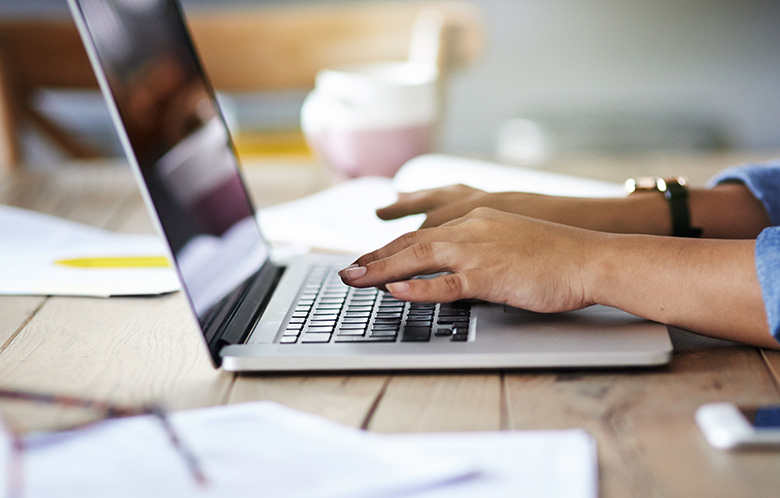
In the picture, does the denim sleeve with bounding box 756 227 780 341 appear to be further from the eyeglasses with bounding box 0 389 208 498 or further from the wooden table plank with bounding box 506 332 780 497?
the eyeglasses with bounding box 0 389 208 498

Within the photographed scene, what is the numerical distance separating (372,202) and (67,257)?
33 cm

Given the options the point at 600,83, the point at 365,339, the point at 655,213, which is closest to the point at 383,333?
the point at 365,339

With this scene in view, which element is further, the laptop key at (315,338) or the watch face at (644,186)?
the watch face at (644,186)

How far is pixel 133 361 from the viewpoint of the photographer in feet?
1.89

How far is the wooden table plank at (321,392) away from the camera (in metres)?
0.48

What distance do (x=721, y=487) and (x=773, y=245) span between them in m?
0.21

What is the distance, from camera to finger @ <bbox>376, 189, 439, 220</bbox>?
0.73 meters

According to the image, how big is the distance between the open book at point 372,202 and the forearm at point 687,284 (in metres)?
0.29

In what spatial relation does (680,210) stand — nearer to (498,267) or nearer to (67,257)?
(498,267)

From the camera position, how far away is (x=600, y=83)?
3.01 metres

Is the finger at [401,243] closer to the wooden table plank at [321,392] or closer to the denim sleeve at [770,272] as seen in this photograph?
the wooden table plank at [321,392]

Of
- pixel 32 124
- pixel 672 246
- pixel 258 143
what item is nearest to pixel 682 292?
pixel 672 246

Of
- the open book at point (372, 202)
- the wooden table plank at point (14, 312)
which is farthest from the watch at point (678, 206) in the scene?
the wooden table plank at point (14, 312)

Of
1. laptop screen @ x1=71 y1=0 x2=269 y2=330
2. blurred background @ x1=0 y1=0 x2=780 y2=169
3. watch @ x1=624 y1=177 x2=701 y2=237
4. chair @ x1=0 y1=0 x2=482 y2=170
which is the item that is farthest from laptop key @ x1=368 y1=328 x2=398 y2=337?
blurred background @ x1=0 y1=0 x2=780 y2=169
